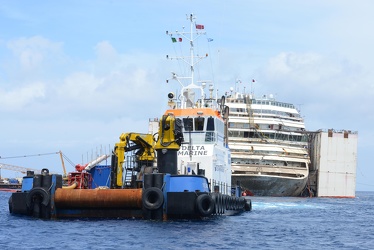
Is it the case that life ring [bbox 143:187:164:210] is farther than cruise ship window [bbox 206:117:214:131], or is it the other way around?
cruise ship window [bbox 206:117:214:131]

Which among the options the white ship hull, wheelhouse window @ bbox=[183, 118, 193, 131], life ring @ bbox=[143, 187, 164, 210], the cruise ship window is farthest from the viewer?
the white ship hull

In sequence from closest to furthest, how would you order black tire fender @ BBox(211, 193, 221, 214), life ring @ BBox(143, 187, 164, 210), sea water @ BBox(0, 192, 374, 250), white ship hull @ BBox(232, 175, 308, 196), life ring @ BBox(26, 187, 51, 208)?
1. sea water @ BBox(0, 192, 374, 250)
2. life ring @ BBox(143, 187, 164, 210)
3. life ring @ BBox(26, 187, 51, 208)
4. black tire fender @ BBox(211, 193, 221, 214)
5. white ship hull @ BBox(232, 175, 308, 196)

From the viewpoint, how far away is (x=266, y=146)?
9638 cm

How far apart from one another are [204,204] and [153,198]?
2.34m

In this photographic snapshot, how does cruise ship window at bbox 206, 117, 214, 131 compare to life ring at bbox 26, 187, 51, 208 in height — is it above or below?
above

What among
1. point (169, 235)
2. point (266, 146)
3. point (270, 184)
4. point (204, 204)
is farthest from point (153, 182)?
point (266, 146)

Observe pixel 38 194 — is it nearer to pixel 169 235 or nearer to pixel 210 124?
pixel 169 235

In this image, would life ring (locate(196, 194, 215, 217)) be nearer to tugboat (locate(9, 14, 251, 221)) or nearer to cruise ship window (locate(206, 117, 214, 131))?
tugboat (locate(9, 14, 251, 221))

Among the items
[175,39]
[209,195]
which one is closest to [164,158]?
[209,195]

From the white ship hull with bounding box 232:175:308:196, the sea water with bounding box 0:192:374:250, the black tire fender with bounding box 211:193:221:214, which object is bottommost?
the sea water with bounding box 0:192:374:250

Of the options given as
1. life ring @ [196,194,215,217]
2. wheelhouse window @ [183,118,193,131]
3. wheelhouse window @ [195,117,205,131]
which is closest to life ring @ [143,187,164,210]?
life ring @ [196,194,215,217]

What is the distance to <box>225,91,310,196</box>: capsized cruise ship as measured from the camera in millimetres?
92438

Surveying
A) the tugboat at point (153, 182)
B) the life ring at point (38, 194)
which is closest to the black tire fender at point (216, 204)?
the tugboat at point (153, 182)

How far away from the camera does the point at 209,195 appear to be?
3669 centimetres
